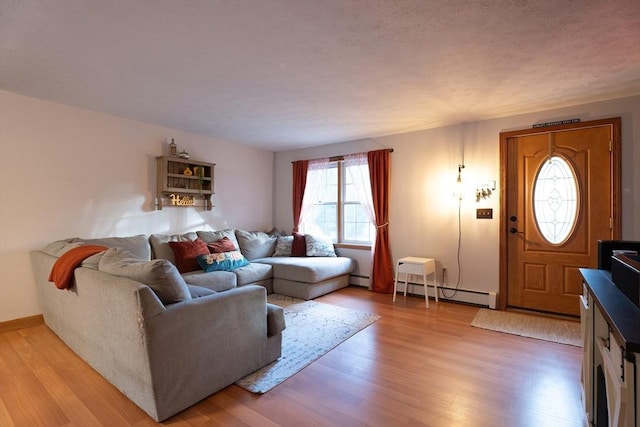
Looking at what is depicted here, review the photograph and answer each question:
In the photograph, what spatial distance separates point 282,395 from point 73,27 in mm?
2690

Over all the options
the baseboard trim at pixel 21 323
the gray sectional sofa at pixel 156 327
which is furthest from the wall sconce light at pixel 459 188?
the baseboard trim at pixel 21 323

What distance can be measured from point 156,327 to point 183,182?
10.1 feet

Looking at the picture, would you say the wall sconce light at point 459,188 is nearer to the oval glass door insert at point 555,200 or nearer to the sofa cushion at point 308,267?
the oval glass door insert at point 555,200

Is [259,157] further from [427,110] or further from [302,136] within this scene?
[427,110]

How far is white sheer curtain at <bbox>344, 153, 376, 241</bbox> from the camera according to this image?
4.65 m

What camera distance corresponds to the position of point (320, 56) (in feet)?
7.46

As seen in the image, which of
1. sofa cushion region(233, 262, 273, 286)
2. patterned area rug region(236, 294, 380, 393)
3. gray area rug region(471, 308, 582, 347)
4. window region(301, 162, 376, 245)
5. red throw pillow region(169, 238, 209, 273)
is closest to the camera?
patterned area rug region(236, 294, 380, 393)

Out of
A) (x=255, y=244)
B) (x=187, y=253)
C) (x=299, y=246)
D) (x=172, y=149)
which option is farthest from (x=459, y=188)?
(x=172, y=149)

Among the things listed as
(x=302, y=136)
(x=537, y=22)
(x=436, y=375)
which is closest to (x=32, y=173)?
(x=302, y=136)

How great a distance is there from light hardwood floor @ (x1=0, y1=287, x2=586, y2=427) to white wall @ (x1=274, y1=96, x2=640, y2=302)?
3.88ft

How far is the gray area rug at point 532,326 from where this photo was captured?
2857 millimetres

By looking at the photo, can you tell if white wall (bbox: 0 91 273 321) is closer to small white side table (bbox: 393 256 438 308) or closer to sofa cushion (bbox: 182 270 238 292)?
sofa cushion (bbox: 182 270 238 292)

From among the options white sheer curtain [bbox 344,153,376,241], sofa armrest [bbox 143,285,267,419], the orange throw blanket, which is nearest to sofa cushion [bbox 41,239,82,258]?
the orange throw blanket

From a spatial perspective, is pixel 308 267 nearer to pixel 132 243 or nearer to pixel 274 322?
pixel 274 322
